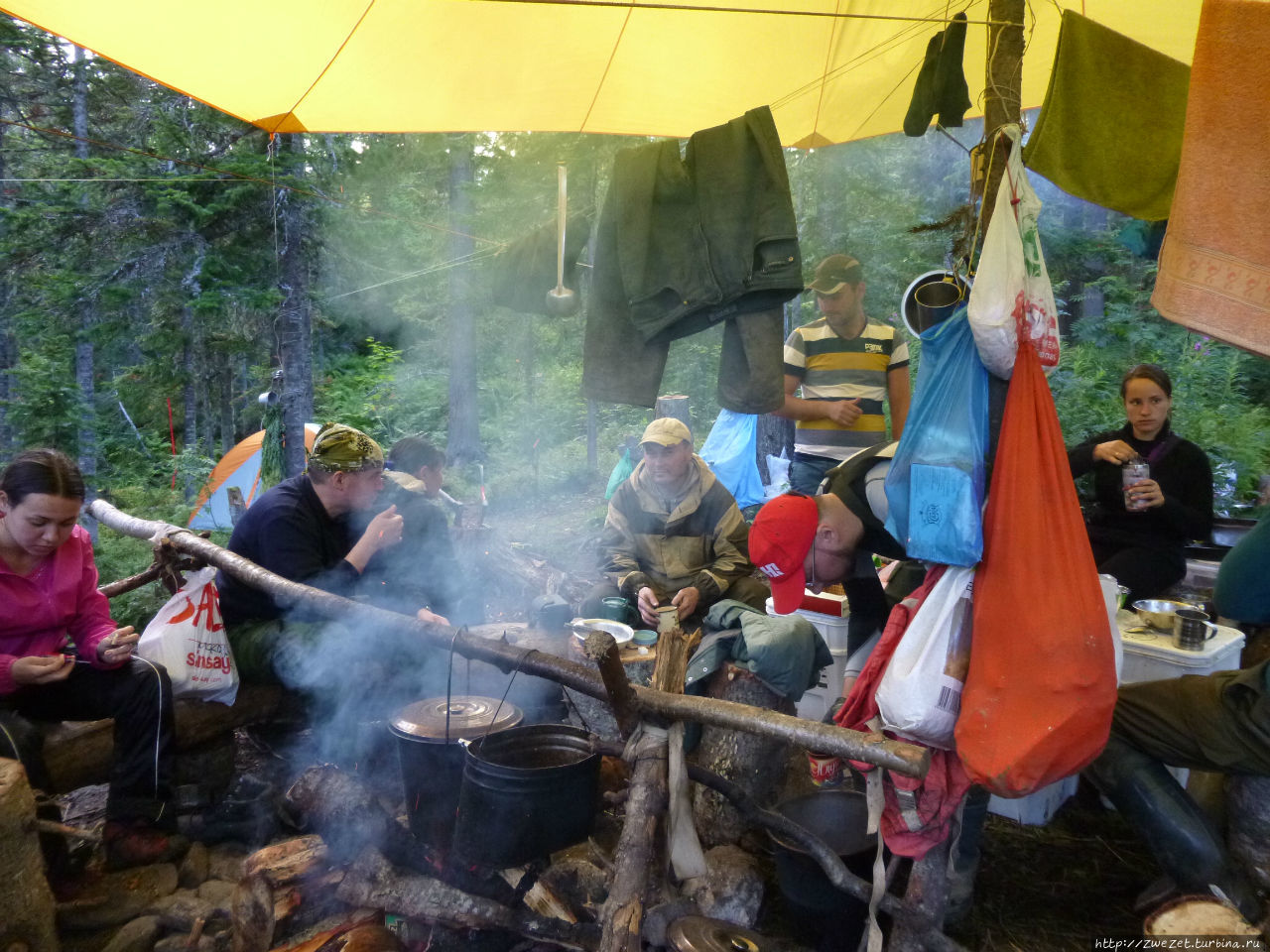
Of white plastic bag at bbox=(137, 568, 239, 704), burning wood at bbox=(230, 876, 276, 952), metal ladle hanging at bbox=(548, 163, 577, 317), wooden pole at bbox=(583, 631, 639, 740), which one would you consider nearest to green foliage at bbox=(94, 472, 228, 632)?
white plastic bag at bbox=(137, 568, 239, 704)

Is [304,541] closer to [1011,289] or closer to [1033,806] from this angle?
[1011,289]

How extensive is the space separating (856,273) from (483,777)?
3.60 m

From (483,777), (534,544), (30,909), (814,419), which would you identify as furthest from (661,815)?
(534,544)

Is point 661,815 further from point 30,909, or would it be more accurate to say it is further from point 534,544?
point 534,544

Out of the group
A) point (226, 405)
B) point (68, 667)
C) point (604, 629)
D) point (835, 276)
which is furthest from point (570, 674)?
point (226, 405)

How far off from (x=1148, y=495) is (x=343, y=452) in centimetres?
448

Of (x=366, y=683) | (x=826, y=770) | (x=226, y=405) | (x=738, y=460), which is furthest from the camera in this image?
(x=226, y=405)

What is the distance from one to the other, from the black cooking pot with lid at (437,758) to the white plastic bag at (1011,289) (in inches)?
86.6

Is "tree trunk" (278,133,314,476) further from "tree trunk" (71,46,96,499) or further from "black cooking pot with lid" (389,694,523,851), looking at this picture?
"black cooking pot with lid" (389,694,523,851)

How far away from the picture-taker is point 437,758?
9.70 ft

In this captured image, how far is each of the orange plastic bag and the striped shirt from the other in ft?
8.05

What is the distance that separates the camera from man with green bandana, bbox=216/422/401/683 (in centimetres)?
393

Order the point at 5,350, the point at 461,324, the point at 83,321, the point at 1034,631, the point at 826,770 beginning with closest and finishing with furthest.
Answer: the point at 1034,631 → the point at 826,770 → the point at 461,324 → the point at 83,321 → the point at 5,350

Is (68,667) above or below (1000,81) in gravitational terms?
below
